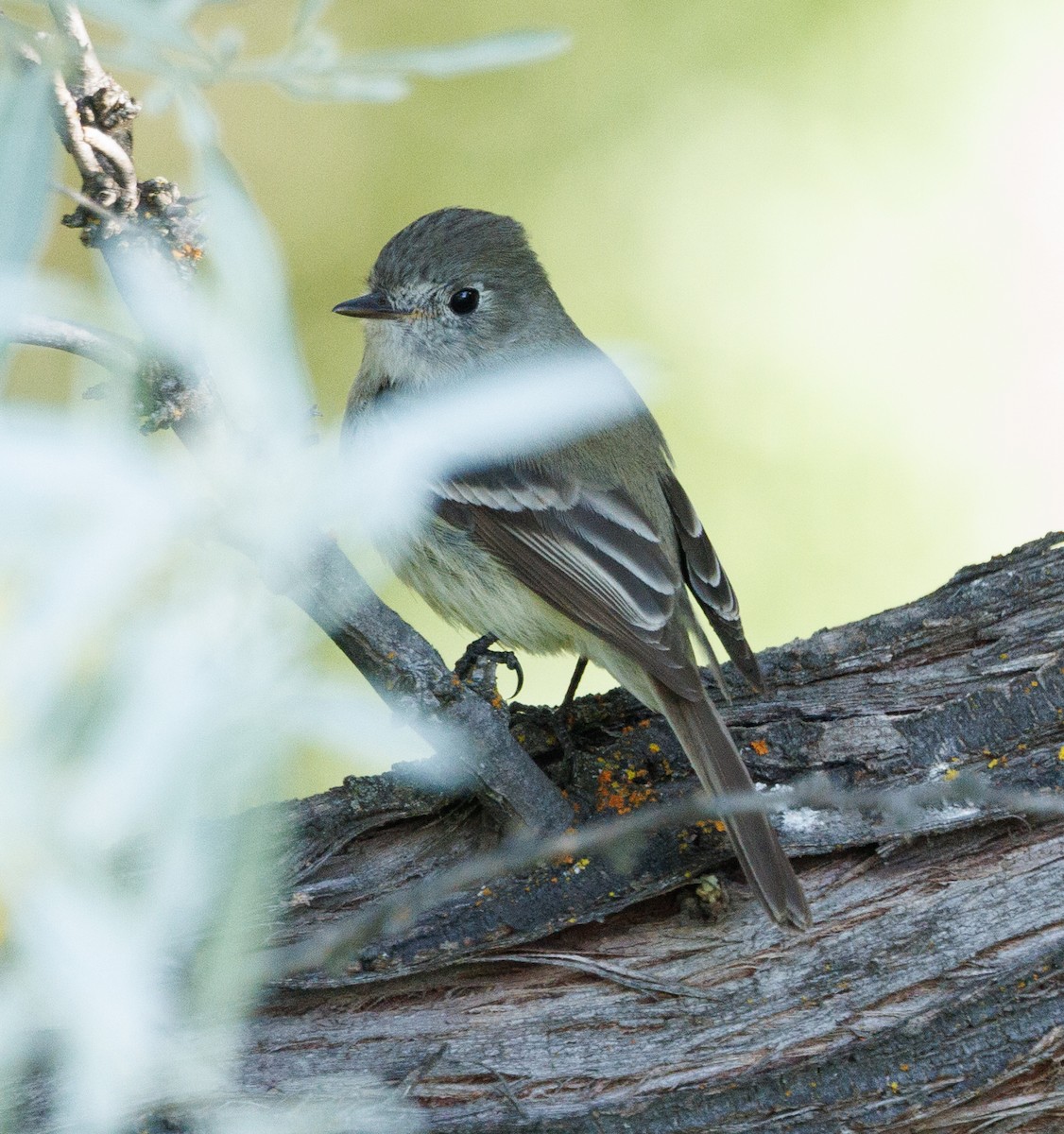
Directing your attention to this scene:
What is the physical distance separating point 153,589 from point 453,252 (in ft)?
4.73

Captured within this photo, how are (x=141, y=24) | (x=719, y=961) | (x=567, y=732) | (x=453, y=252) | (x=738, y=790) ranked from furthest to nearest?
(x=453, y=252)
(x=567, y=732)
(x=738, y=790)
(x=719, y=961)
(x=141, y=24)

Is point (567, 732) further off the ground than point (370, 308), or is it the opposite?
point (370, 308)

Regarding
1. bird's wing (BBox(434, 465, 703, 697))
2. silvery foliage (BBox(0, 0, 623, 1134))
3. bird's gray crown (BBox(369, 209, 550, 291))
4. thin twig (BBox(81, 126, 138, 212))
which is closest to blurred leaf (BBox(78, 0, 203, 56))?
silvery foliage (BBox(0, 0, 623, 1134))

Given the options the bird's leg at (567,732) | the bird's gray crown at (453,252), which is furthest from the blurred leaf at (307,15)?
the bird's gray crown at (453,252)

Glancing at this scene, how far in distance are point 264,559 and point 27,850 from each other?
0.22 metres

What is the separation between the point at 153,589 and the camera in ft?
2.34

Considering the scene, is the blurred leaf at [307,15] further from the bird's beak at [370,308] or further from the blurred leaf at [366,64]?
→ the bird's beak at [370,308]

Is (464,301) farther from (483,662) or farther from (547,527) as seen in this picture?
(483,662)

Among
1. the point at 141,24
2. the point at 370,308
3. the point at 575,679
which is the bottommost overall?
the point at 575,679

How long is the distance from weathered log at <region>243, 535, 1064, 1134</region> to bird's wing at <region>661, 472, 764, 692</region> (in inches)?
8.6

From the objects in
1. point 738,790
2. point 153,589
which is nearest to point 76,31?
point 153,589

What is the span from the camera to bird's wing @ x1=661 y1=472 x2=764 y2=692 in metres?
1.82

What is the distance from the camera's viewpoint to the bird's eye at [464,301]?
2.07 m

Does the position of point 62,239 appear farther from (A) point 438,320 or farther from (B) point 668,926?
(B) point 668,926
